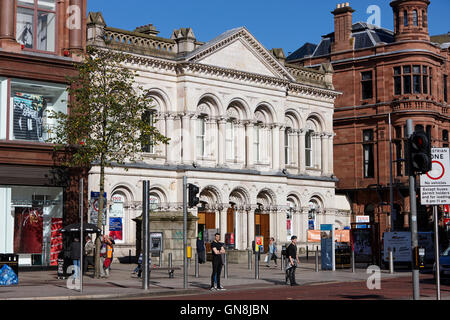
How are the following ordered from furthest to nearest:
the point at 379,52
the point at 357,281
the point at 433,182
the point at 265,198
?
the point at 379,52, the point at 265,198, the point at 357,281, the point at 433,182

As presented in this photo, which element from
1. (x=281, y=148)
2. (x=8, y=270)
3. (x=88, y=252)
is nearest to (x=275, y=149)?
(x=281, y=148)

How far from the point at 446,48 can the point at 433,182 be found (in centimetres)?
5261

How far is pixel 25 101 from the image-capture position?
123ft

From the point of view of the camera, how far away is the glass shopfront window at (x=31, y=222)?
36781 mm

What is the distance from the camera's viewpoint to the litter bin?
28.3 metres

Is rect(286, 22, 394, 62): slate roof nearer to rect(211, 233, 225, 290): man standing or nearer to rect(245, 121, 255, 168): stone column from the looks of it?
rect(245, 121, 255, 168): stone column

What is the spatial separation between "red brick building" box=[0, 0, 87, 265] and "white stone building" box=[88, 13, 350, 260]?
5.59 meters

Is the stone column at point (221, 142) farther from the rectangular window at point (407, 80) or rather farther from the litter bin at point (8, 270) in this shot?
the litter bin at point (8, 270)

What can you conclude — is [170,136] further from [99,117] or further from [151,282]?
A: [151,282]

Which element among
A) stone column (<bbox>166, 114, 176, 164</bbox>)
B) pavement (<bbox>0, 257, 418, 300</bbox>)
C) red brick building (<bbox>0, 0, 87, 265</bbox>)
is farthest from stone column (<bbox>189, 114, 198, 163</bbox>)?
red brick building (<bbox>0, 0, 87, 265</bbox>)

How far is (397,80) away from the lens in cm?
6419

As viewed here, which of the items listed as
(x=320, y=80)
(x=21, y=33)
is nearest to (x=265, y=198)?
(x=320, y=80)

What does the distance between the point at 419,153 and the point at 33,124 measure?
2350 cm
